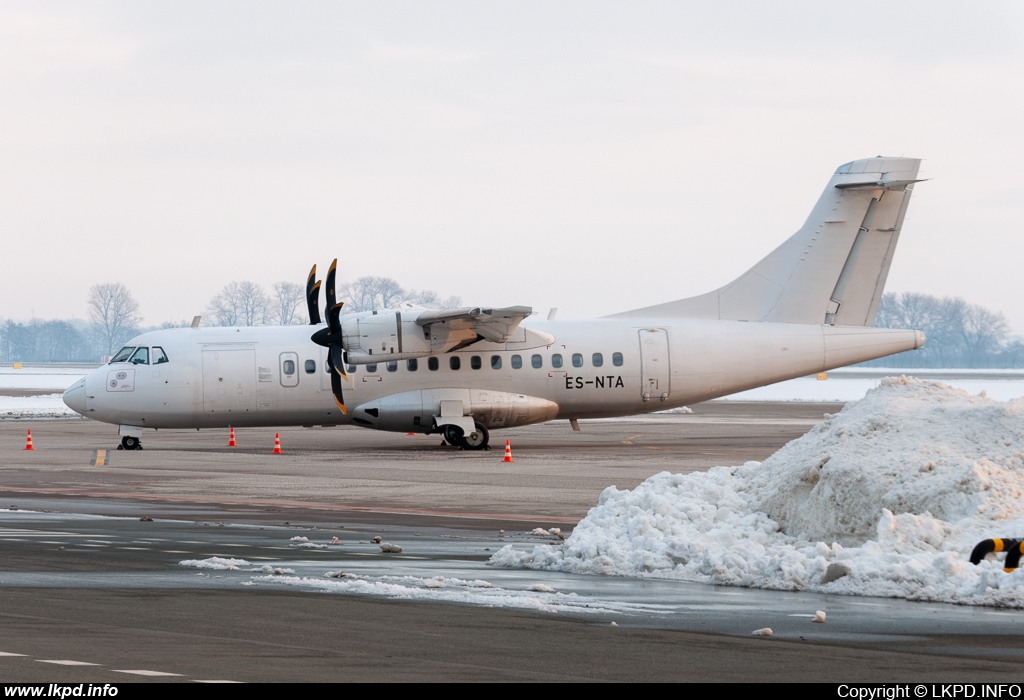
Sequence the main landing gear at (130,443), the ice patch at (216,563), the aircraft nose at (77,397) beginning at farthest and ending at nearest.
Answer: the main landing gear at (130,443)
the aircraft nose at (77,397)
the ice patch at (216,563)

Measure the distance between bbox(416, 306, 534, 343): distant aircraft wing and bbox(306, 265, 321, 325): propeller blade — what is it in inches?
120

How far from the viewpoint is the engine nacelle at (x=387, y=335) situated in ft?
99.3

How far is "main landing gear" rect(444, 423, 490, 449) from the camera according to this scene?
104 ft

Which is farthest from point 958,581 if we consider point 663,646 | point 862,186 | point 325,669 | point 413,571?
point 862,186

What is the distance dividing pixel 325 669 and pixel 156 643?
149cm

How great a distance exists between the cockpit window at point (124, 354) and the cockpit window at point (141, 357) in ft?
0.66

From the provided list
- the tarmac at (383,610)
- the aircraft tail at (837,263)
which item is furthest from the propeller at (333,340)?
the aircraft tail at (837,263)

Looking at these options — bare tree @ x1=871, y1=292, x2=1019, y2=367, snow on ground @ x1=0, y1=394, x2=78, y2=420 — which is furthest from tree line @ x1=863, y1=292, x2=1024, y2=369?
snow on ground @ x1=0, y1=394, x2=78, y2=420

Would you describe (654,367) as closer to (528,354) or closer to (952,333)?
(528,354)

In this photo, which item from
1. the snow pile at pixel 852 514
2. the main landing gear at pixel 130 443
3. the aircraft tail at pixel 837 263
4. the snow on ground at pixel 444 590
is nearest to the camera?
the snow on ground at pixel 444 590

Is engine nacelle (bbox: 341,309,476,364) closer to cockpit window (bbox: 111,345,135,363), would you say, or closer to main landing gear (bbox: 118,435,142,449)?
cockpit window (bbox: 111,345,135,363)

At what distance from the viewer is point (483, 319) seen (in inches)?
1185

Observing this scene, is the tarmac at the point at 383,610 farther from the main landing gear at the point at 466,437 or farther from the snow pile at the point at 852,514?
the main landing gear at the point at 466,437

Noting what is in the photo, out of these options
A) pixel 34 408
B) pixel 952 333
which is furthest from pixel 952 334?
pixel 34 408
